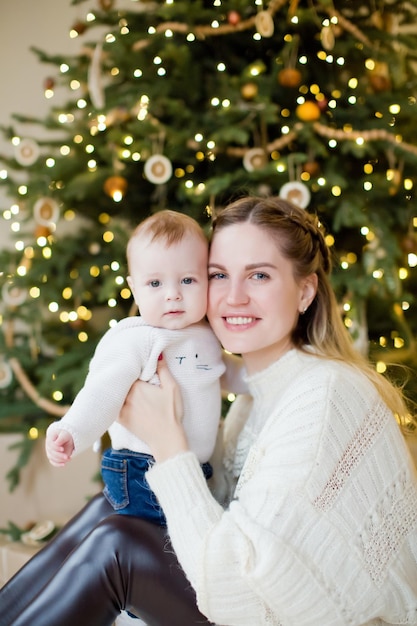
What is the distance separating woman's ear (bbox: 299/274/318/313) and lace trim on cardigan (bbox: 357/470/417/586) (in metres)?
0.43

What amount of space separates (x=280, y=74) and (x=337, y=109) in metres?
0.26

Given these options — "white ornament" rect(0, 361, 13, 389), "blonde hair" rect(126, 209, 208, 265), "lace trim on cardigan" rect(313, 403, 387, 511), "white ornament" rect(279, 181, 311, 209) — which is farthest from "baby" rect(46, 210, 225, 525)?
"white ornament" rect(0, 361, 13, 389)

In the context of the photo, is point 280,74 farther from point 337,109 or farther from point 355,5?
point 355,5

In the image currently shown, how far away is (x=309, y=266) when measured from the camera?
1535 mm

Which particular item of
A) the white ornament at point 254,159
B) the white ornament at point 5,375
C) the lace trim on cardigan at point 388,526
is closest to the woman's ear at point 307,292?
the lace trim on cardigan at point 388,526

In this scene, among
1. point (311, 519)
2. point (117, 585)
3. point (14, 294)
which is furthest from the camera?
point (14, 294)

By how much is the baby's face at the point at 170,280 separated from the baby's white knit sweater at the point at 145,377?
33 mm

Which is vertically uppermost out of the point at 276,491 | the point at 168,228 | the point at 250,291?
the point at 168,228

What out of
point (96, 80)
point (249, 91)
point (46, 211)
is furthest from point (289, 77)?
point (46, 211)

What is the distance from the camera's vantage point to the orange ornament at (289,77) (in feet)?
8.45

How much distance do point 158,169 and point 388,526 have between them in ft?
5.44

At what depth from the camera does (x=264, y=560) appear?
1.12 metres

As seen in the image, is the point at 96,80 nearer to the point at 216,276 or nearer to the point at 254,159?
the point at 254,159

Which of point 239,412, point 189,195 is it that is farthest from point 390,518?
point 189,195
